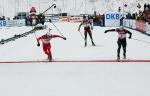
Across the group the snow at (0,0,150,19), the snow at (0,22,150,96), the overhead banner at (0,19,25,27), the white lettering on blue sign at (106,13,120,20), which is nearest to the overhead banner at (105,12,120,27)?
the white lettering on blue sign at (106,13,120,20)

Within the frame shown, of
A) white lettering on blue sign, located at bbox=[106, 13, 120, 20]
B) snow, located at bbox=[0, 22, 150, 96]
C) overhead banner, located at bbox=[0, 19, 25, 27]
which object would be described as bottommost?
snow, located at bbox=[0, 22, 150, 96]

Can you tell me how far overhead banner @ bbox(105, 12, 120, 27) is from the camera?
44056mm

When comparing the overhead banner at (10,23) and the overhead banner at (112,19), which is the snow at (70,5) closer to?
the overhead banner at (10,23)

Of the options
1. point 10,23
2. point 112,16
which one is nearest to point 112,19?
point 112,16

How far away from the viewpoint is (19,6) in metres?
98.9

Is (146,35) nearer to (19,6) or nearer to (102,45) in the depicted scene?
(102,45)

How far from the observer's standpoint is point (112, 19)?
4456 centimetres

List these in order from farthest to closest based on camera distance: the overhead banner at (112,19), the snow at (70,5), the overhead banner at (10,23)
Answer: the snow at (70,5)
the overhead banner at (10,23)
the overhead banner at (112,19)

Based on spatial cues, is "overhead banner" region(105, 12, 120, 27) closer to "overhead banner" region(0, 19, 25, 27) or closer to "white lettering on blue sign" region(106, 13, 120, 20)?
"white lettering on blue sign" region(106, 13, 120, 20)

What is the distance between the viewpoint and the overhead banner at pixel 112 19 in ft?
145

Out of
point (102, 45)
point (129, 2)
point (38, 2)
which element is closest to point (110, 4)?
point (129, 2)

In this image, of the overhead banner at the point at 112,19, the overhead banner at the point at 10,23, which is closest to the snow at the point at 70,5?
the overhead banner at the point at 10,23

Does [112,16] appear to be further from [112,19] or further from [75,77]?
[75,77]

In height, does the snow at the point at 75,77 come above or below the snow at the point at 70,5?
below
